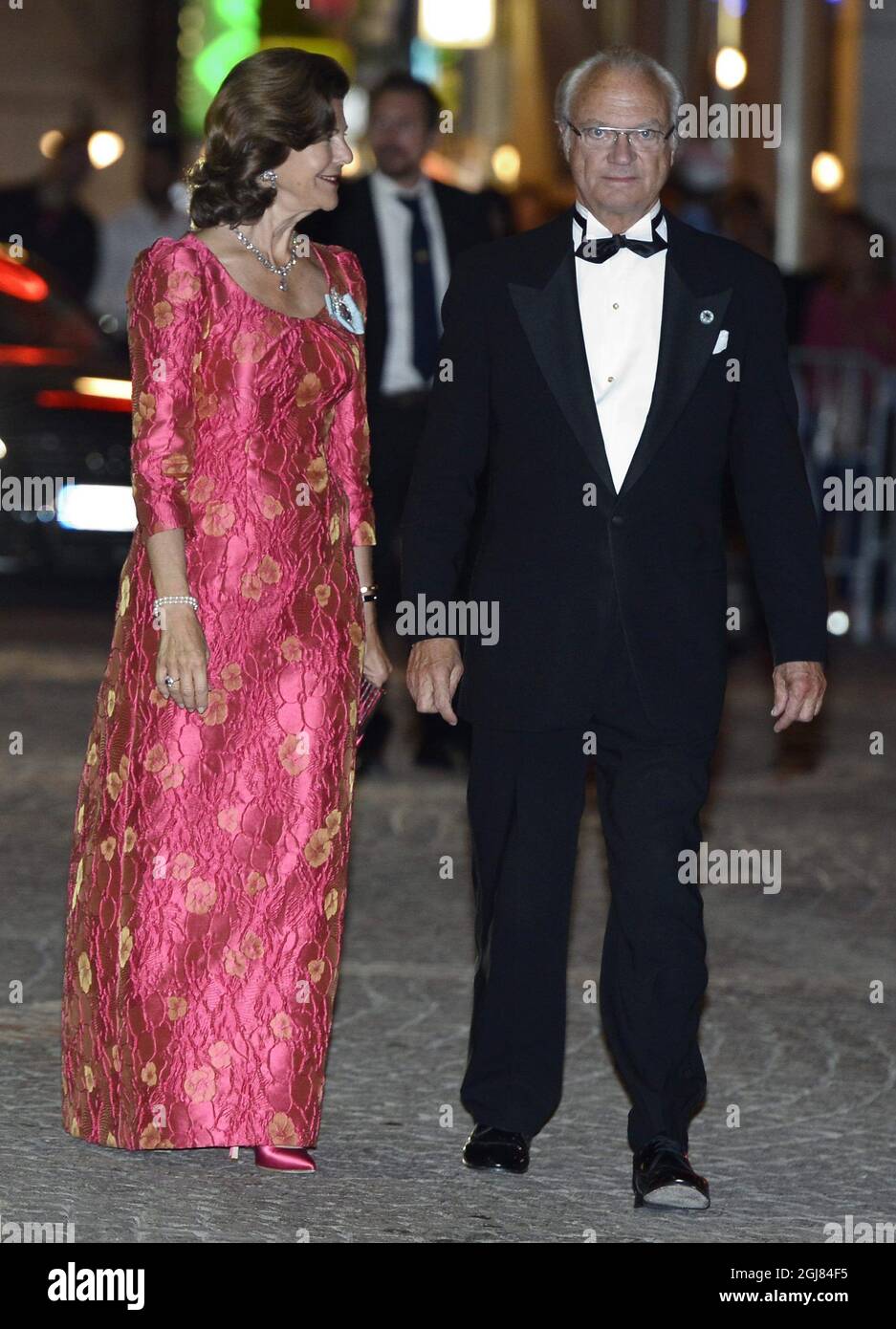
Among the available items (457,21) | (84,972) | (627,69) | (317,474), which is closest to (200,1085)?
(84,972)

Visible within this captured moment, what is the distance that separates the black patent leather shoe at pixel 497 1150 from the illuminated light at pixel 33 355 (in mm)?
10035

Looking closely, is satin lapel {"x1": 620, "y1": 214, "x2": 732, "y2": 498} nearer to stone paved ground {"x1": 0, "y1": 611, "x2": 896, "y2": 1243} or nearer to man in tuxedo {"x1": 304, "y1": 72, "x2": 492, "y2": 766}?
stone paved ground {"x1": 0, "y1": 611, "x2": 896, "y2": 1243}

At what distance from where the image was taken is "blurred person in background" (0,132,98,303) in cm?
1538

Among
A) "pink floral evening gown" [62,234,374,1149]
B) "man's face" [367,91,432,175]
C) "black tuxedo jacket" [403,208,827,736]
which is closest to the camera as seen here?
"black tuxedo jacket" [403,208,827,736]

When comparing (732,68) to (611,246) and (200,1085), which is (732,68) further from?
(200,1085)

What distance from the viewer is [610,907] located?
5.11m

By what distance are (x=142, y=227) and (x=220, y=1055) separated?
1095cm

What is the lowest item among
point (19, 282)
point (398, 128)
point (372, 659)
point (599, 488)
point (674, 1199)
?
point (674, 1199)

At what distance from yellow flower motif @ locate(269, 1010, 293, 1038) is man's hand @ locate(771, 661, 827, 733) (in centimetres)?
114

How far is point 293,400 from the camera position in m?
5.13

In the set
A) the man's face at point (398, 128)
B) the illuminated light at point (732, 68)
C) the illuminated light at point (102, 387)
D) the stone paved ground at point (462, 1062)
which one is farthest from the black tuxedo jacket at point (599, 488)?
the illuminated light at point (732, 68)

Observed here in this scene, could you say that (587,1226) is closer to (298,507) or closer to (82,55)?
(298,507)

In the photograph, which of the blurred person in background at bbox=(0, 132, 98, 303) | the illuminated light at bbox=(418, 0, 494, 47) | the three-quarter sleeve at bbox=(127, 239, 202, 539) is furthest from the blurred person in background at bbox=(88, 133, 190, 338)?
the illuminated light at bbox=(418, 0, 494, 47)

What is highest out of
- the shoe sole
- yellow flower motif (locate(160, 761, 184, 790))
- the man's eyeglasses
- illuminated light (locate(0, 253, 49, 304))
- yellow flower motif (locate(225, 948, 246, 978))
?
illuminated light (locate(0, 253, 49, 304))
